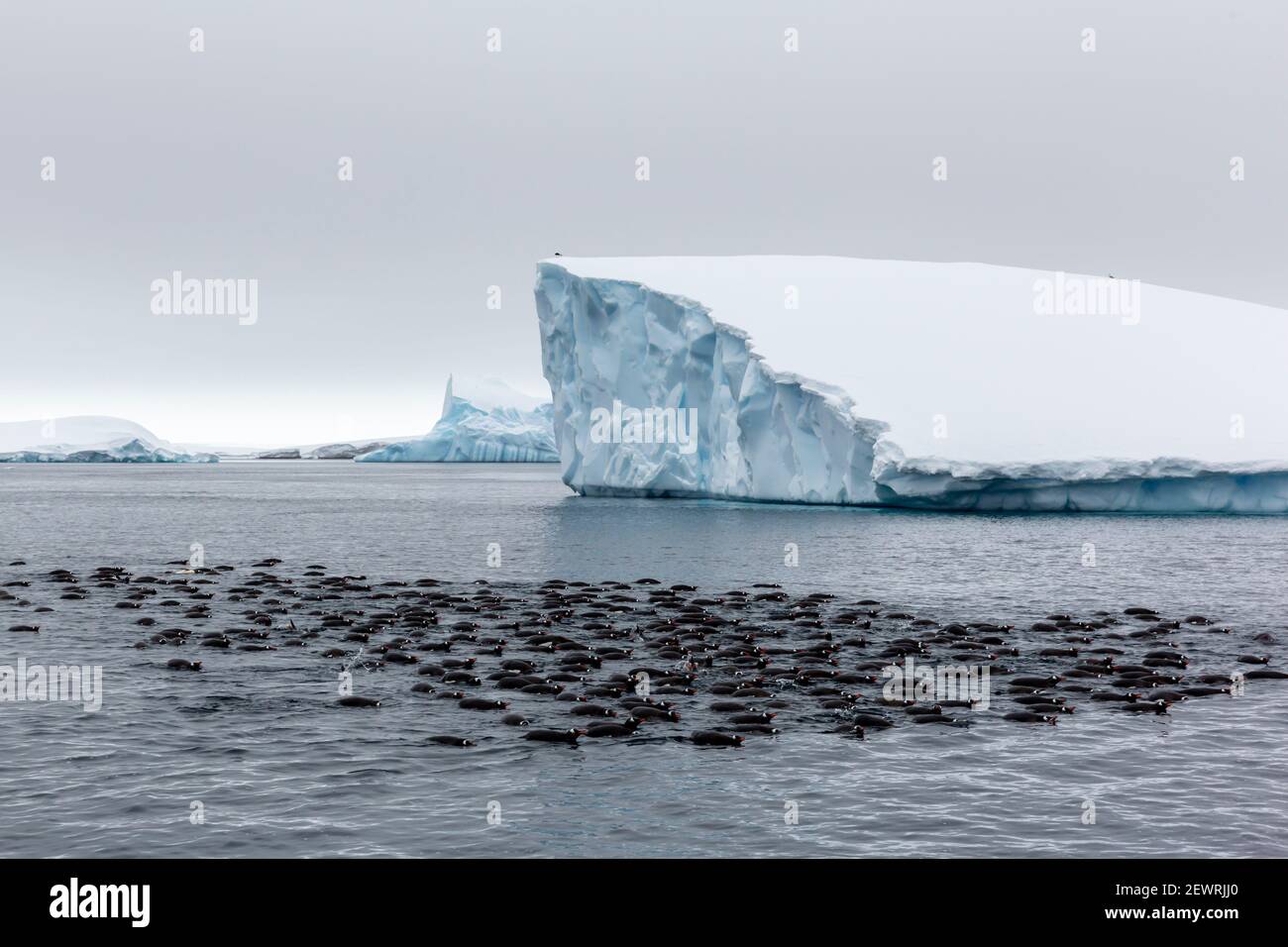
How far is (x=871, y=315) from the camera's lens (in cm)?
6875

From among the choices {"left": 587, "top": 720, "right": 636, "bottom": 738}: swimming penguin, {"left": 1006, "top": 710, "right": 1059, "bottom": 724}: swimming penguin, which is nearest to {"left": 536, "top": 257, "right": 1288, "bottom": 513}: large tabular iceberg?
{"left": 1006, "top": 710, "right": 1059, "bottom": 724}: swimming penguin

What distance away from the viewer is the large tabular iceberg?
53875 mm

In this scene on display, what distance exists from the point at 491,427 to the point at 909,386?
10285cm

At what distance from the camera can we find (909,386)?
58781 millimetres

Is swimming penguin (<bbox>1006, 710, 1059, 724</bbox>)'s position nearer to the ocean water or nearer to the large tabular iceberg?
the ocean water

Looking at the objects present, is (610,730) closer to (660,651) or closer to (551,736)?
(551,736)

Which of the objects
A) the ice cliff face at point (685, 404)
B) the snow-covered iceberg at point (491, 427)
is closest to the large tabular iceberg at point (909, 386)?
the ice cliff face at point (685, 404)

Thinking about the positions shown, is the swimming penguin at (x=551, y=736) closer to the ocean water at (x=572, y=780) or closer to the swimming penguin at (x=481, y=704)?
the ocean water at (x=572, y=780)

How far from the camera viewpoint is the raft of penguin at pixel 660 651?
1755 centimetres

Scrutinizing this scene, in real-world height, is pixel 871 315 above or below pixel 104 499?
above

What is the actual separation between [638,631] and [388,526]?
3692 cm
